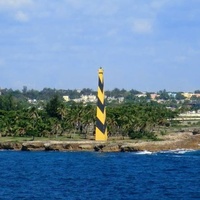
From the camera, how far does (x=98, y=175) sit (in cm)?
7044

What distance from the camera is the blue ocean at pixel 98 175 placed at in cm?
5553

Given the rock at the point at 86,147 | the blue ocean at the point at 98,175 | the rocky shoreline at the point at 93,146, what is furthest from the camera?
the rock at the point at 86,147

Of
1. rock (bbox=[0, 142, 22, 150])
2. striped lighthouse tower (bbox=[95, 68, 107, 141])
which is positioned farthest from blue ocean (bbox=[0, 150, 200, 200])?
striped lighthouse tower (bbox=[95, 68, 107, 141])

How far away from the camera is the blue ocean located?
182 feet

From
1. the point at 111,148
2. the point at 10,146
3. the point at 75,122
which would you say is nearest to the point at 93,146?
the point at 111,148

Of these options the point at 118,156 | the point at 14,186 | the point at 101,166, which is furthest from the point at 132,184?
the point at 118,156

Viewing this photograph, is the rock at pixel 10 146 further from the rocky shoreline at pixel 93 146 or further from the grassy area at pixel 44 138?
the grassy area at pixel 44 138

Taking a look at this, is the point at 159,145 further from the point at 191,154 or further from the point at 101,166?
the point at 101,166

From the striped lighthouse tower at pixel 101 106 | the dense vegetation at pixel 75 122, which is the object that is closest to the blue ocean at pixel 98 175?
the striped lighthouse tower at pixel 101 106

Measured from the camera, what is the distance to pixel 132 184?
204ft

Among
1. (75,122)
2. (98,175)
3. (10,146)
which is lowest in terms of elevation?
(98,175)

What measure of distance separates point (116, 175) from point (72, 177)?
15.8 ft

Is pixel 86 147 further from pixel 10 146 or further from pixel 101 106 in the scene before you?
pixel 10 146

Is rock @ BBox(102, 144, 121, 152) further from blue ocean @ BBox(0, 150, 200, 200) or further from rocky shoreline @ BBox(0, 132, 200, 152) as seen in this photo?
blue ocean @ BBox(0, 150, 200, 200)
